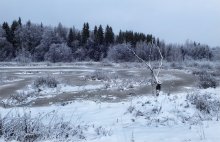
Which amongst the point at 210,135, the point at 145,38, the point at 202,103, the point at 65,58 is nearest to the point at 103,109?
the point at 202,103

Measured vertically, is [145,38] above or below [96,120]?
above

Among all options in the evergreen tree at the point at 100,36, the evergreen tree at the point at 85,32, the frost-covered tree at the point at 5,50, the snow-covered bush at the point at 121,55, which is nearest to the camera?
the frost-covered tree at the point at 5,50

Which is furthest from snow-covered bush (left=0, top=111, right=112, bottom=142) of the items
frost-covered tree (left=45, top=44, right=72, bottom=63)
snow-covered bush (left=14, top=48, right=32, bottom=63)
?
snow-covered bush (left=14, top=48, right=32, bottom=63)

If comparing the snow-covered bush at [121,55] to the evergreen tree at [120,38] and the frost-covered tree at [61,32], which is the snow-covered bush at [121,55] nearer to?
the evergreen tree at [120,38]

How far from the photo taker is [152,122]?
10.9 meters

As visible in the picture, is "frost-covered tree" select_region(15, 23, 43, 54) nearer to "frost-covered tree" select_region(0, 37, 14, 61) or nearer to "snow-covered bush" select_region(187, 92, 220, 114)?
"frost-covered tree" select_region(0, 37, 14, 61)

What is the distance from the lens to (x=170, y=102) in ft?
41.4

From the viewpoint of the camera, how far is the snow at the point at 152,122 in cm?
866

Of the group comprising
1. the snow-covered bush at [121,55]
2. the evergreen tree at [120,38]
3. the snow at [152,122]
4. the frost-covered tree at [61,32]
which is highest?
the frost-covered tree at [61,32]

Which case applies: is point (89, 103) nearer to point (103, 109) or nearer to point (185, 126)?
point (103, 109)

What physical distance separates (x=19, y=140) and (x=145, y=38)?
290ft

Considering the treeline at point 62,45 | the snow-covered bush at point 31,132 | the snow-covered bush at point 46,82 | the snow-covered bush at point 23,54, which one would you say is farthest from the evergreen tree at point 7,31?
the snow-covered bush at point 31,132

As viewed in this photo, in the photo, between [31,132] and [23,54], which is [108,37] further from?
[31,132]

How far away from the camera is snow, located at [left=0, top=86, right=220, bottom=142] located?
866 centimetres
